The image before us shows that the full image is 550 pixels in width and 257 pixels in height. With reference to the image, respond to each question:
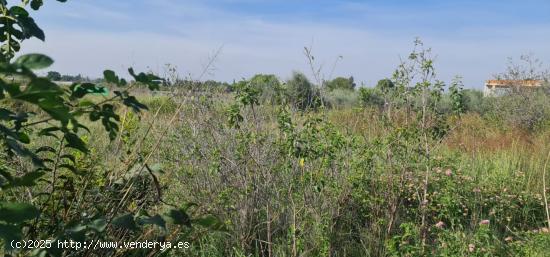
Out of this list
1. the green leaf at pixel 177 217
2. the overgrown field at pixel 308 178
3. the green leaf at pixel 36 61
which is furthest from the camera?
the overgrown field at pixel 308 178

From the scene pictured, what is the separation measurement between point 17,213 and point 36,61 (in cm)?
30

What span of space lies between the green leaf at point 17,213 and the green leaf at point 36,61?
28 cm

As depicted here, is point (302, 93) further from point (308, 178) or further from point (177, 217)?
point (177, 217)

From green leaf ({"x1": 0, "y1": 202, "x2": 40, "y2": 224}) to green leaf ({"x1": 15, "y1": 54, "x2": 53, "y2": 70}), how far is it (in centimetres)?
28

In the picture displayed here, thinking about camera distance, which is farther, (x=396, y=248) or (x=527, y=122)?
(x=527, y=122)

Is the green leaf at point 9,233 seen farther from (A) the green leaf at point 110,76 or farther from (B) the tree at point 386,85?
(B) the tree at point 386,85

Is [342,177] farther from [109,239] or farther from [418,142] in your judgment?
[109,239]

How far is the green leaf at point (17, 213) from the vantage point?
1034 millimetres

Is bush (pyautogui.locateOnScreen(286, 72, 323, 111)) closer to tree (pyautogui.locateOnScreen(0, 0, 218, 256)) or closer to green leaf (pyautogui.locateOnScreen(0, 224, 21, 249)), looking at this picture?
tree (pyautogui.locateOnScreen(0, 0, 218, 256))

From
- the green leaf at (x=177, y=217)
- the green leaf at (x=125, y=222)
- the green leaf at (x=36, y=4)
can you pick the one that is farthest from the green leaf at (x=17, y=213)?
the green leaf at (x=36, y=4)

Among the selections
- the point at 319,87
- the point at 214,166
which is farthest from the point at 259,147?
the point at 319,87

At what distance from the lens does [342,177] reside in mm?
4527

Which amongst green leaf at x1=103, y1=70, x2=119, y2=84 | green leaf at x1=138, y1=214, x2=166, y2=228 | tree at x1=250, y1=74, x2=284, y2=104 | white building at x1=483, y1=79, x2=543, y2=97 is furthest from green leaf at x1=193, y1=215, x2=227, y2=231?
white building at x1=483, y1=79, x2=543, y2=97

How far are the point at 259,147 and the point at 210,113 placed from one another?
2.42 ft
